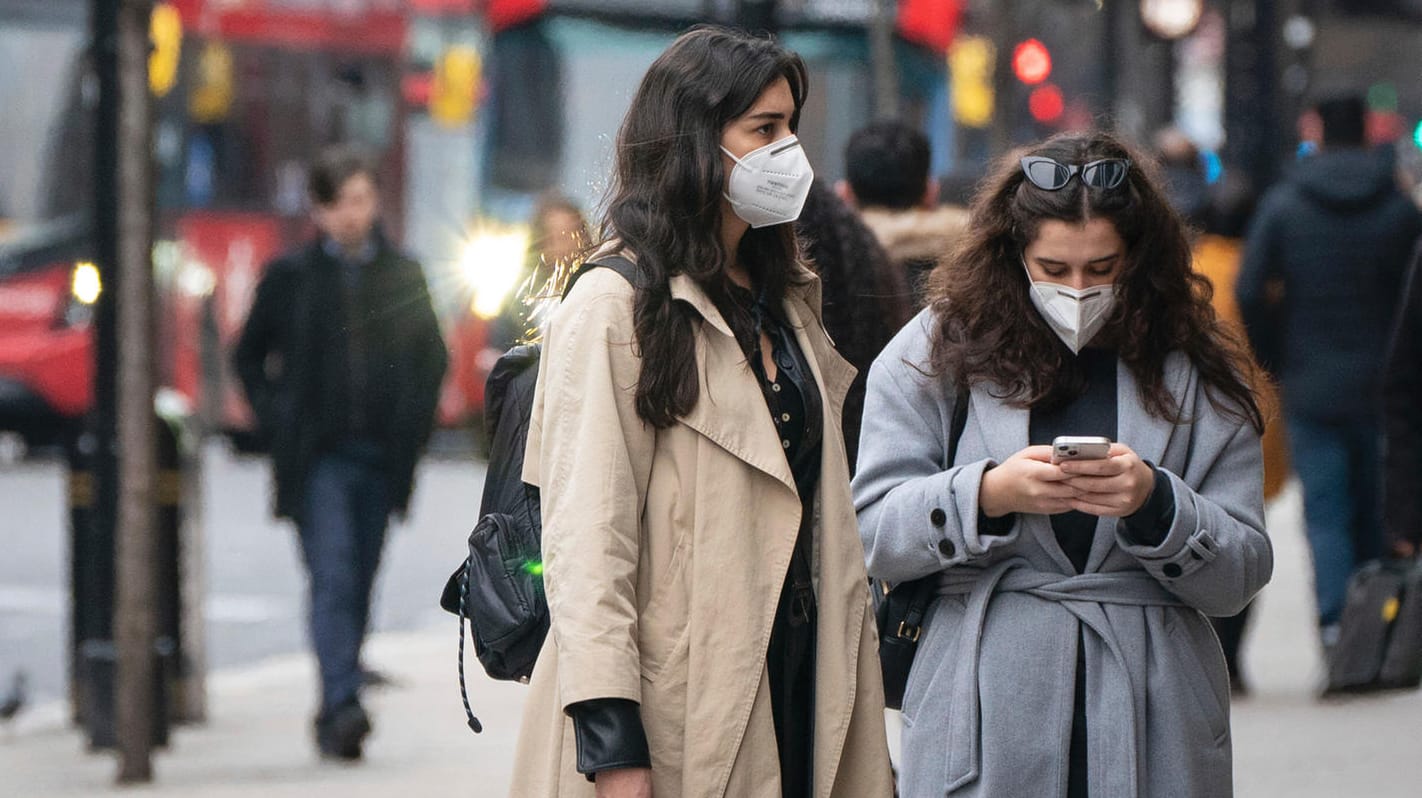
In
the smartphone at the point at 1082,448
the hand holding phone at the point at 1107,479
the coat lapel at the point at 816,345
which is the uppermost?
the coat lapel at the point at 816,345

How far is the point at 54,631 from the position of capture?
10.5 m


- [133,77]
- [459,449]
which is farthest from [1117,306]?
A: [459,449]

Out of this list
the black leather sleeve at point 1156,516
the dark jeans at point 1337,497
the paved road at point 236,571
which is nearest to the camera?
the black leather sleeve at point 1156,516

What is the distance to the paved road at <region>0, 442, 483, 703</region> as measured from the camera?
402 inches

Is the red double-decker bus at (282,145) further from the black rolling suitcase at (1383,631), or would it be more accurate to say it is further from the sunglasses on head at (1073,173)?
the sunglasses on head at (1073,173)

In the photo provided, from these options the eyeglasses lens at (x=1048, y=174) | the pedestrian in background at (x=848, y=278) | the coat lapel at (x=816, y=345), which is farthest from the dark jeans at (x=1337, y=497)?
the eyeglasses lens at (x=1048, y=174)

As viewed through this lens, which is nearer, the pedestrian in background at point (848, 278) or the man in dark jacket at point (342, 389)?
the pedestrian in background at point (848, 278)

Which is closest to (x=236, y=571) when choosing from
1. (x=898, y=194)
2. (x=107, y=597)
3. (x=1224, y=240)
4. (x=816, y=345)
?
(x=107, y=597)

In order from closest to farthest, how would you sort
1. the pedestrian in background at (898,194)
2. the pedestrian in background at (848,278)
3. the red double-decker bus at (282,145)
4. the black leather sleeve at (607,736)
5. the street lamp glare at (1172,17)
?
the black leather sleeve at (607,736)
the pedestrian in background at (848,278)
the pedestrian in background at (898,194)
the street lamp glare at (1172,17)
the red double-decker bus at (282,145)

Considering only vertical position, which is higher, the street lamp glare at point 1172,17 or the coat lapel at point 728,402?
the street lamp glare at point 1172,17

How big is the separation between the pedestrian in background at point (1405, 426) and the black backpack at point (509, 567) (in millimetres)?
2745

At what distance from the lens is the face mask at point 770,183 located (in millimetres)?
3252

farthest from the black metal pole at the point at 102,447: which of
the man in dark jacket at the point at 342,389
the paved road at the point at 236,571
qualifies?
the paved road at the point at 236,571

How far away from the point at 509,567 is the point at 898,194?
283cm
